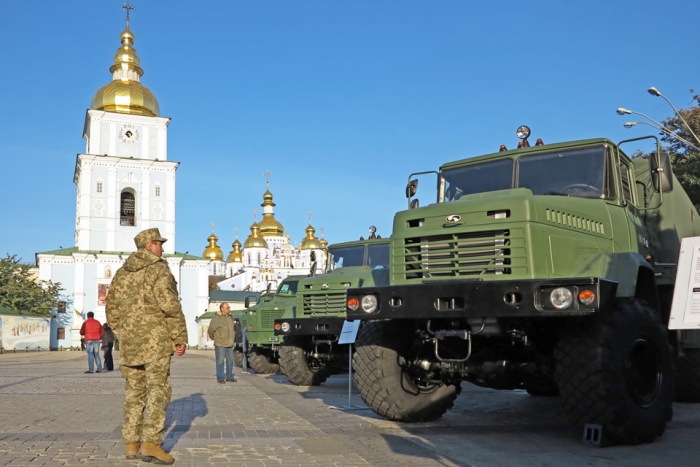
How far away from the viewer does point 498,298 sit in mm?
7297

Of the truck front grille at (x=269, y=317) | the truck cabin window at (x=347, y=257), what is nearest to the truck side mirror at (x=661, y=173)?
the truck cabin window at (x=347, y=257)

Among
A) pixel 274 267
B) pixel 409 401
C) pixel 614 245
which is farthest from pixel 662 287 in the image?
pixel 274 267

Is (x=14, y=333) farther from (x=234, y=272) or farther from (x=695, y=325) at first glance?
(x=234, y=272)

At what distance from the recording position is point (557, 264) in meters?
7.66

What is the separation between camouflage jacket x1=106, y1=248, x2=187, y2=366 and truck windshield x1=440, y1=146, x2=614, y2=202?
4.14 m

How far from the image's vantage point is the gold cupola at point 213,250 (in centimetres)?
11756

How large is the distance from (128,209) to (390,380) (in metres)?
56.1

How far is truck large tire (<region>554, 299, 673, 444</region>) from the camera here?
279 inches

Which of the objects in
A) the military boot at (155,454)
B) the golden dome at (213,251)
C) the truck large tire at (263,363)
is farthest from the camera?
the golden dome at (213,251)

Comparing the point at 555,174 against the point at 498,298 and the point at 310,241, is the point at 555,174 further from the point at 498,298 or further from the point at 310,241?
the point at 310,241

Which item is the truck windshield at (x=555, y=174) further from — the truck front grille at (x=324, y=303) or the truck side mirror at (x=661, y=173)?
the truck front grille at (x=324, y=303)

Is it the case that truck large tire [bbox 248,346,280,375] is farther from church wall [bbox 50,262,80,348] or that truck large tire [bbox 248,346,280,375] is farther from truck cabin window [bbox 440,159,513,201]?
church wall [bbox 50,262,80,348]

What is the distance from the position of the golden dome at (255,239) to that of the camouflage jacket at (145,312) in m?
111

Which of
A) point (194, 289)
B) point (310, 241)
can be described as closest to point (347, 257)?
point (194, 289)
